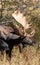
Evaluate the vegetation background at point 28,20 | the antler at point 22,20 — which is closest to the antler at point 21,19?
the antler at point 22,20

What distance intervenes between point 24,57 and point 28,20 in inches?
40.0

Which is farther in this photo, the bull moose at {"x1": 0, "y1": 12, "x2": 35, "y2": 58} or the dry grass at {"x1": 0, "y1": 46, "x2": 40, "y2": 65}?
the bull moose at {"x1": 0, "y1": 12, "x2": 35, "y2": 58}

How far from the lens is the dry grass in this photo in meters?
4.36

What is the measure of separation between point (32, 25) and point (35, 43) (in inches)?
19.5

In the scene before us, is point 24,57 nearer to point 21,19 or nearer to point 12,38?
point 12,38

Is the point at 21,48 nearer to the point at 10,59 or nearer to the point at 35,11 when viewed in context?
the point at 10,59

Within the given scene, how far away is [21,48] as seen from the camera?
4.66 metres

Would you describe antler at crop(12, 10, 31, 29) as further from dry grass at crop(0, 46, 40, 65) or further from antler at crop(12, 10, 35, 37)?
dry grass at crop(0, 46, 40, 65)

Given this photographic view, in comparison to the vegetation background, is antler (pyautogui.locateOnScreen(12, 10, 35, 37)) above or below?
above

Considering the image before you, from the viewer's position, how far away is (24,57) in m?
4.50

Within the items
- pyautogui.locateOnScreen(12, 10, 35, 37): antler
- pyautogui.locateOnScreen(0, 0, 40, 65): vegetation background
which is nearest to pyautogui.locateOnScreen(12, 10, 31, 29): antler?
pyautogui.locateOnScreen(12, 10, 35, 37): antler

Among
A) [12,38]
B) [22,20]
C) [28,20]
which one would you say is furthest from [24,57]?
[28,20]

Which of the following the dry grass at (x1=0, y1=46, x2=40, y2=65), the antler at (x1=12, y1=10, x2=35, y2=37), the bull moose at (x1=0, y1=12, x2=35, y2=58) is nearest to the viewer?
the dry grass at (x1=0, y1=46, x2=40, y2=65)

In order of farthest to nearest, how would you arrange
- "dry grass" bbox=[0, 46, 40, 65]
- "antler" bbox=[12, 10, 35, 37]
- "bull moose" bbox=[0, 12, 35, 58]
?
"antler" bbox=[12, 10, 35, 37] < "bull moose" bbox=[0, 12, 35, 58] < "dry grass" bbox=[0, 46, 40, 65]
